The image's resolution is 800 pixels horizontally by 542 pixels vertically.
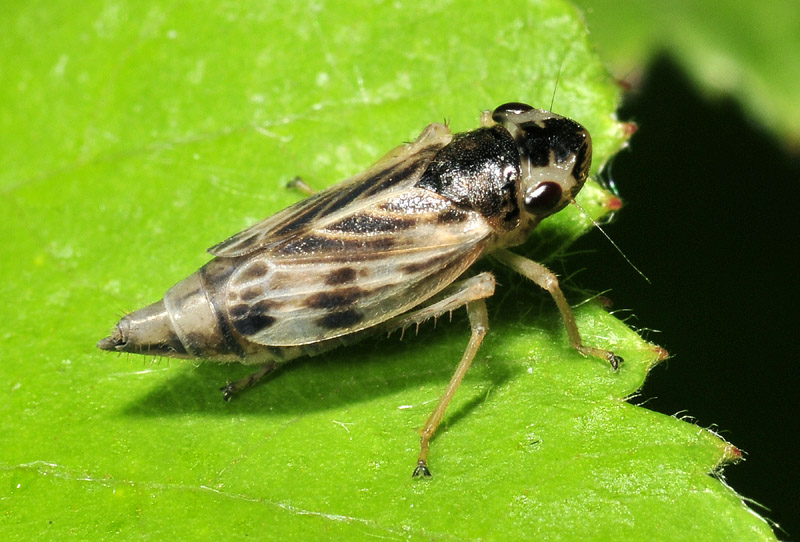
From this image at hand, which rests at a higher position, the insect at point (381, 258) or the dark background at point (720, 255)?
the insect at point (381, 258)

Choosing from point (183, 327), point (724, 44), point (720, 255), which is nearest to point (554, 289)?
point (183, 327)

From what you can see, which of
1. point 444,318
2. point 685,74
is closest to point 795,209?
point 685,74

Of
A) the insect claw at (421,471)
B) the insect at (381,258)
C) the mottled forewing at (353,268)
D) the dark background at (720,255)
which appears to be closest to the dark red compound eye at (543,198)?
the insect at (381,258)

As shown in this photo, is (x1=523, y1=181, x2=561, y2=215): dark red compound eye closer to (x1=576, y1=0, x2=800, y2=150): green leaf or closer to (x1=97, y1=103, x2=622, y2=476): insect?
(x1=97, y1=103, x2=622, y2=476): insect

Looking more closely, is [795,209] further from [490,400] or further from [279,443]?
[279,443]

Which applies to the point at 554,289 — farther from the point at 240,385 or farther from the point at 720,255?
the point at 720,255

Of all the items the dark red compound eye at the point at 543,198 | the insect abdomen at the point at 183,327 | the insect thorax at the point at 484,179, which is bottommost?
the insect abdomen at the point at 183,327

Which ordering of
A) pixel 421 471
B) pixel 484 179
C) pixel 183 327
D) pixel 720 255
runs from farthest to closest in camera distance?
pixel 720 255, pixel 484 179, pixel 183 327, pixel 421 471

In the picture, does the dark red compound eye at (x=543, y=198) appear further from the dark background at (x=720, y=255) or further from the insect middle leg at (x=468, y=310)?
the dark background at (x=720, y=255)
